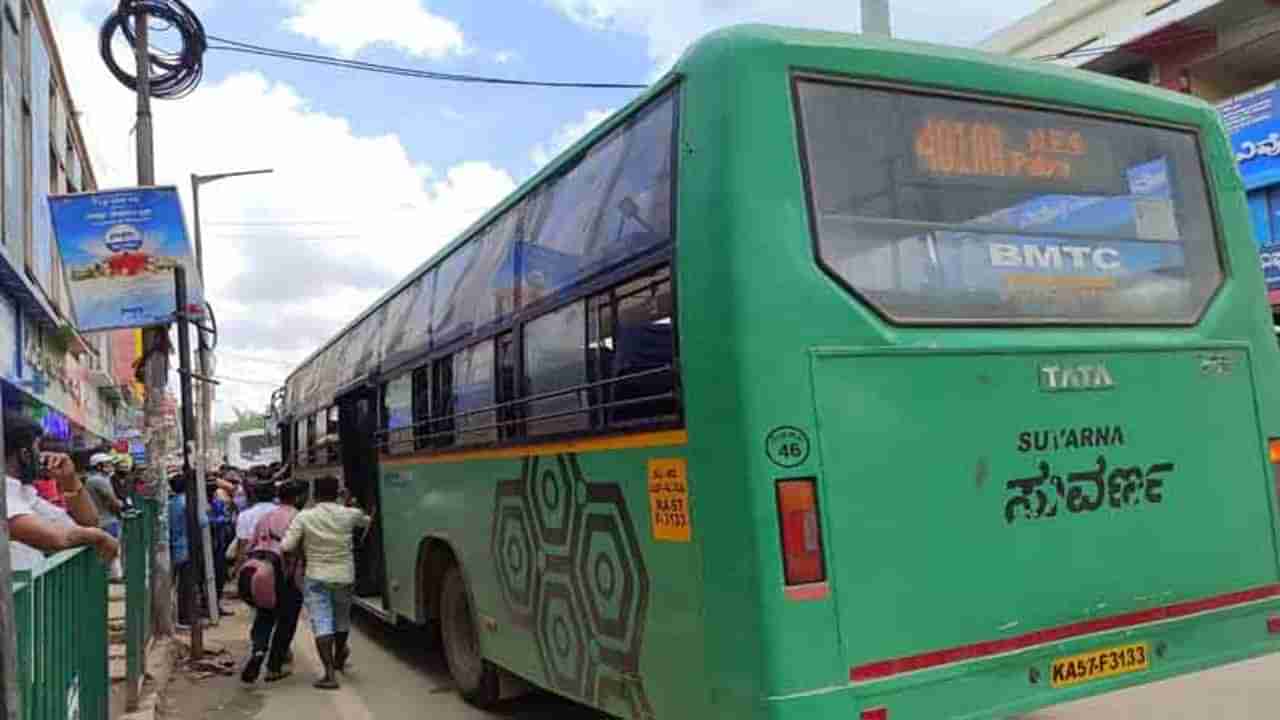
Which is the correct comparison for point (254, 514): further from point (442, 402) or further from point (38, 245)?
point (38, 245)

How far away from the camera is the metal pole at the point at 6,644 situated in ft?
8.16

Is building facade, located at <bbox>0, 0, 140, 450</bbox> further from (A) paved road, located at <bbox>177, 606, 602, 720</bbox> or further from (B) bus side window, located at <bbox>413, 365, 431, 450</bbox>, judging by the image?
(B) bus side window, located at <bbox>413, 365, 431, 450</bbox>

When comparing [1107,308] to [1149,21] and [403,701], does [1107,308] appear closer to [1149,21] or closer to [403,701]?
[403,701]

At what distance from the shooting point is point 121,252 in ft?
30.6

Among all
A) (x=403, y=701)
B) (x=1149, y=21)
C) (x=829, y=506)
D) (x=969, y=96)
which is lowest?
(x=403, y=701)

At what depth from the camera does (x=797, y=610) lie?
3.47 metres

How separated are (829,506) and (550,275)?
2.20 meters

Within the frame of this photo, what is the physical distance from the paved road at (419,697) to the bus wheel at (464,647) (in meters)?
0.17

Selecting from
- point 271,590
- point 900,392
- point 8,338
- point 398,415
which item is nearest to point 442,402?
point 398,415

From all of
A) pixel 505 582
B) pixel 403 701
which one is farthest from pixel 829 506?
pixel 403 701

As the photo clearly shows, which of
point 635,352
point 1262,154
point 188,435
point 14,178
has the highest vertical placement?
point 14,178

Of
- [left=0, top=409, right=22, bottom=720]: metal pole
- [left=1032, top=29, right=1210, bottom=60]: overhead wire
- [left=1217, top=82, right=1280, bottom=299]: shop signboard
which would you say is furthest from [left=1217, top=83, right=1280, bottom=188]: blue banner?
[left=0, top=409, right=22, bottom=720]: metal pole

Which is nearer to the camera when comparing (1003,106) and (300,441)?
(1003,106)

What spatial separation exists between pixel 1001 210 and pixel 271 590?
261 inches
